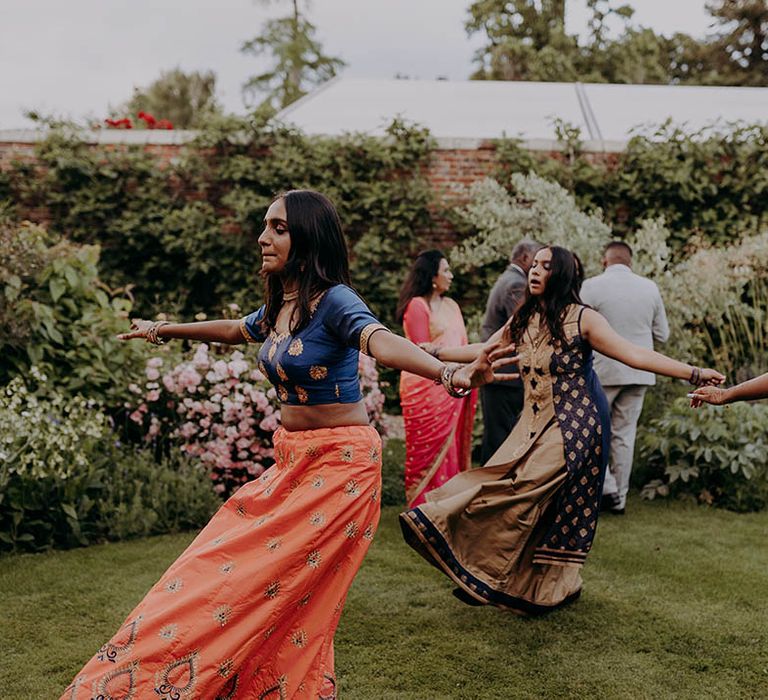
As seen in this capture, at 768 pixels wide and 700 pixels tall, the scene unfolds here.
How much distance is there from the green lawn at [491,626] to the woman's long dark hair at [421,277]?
1.65 meters

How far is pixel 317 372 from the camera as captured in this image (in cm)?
279

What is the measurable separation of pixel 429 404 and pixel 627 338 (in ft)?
5.41

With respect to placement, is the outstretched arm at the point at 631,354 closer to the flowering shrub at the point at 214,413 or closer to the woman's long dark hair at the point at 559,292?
the woman's long dark hair at the point at 559,292

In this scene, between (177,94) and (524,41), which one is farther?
(177,94)

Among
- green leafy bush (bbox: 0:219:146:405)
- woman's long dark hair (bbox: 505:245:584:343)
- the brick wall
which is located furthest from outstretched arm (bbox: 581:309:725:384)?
the brick wall

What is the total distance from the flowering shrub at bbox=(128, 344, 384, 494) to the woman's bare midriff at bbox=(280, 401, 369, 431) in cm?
319

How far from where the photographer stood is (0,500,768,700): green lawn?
3549mm

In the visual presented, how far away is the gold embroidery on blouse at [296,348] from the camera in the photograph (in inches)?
110

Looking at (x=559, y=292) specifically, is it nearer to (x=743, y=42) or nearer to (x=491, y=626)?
(x=491, y=626)

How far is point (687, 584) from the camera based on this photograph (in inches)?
189

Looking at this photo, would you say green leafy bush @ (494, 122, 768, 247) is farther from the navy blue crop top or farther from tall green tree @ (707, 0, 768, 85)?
tall green tree @ (707, 0, 768, 85)

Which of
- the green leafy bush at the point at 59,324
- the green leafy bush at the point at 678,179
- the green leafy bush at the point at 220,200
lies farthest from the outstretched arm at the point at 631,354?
the green leafy bush at the point at 678,179

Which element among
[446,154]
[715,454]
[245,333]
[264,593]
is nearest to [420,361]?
[264,593]

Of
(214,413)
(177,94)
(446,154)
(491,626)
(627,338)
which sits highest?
(177,94)
